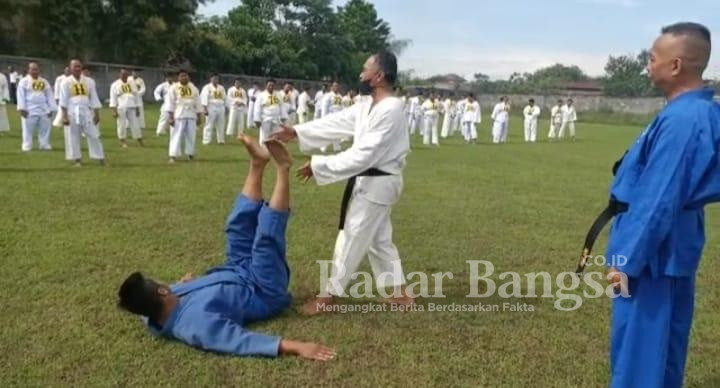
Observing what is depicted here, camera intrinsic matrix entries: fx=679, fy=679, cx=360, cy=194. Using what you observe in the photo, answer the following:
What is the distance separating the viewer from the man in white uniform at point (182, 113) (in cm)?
1371

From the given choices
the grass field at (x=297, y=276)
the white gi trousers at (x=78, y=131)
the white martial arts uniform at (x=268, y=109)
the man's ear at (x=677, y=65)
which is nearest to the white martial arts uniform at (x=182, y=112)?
the grass field at (x=297, y=276)

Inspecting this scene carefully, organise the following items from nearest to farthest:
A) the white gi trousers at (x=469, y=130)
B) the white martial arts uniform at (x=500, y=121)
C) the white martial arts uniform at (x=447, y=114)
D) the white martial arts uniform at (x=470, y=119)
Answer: the white martial arts uniform at (x=470, y=119), the white martial arts uniform at (x=500, y=121), the white gi trousers at (x=469, y=130), the white martial arts uniform at (x=447, y=114)

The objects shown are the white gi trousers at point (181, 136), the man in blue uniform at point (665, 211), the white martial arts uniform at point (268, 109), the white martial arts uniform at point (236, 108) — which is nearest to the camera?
the man in blue uniform at point (665, 211)

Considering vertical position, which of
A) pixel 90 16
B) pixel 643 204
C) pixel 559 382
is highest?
pixel 90 16

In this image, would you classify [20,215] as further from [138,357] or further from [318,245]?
[138,357]

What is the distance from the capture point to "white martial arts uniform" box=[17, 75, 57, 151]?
46.8 ft

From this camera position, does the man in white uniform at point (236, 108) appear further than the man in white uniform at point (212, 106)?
Yes

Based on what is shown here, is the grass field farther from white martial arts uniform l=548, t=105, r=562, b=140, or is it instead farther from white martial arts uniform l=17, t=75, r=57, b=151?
white martial arts uniform l=548, t=105, r=562, b=140

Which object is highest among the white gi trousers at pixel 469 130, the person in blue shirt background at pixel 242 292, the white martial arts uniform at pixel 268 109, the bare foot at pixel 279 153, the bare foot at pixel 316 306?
the white martial arts uniform at pixel 268 109

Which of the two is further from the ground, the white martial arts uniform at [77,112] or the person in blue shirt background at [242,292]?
the white martial arts uniform at [77,112]

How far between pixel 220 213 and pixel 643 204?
6.46m

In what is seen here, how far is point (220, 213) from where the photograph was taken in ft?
28.4

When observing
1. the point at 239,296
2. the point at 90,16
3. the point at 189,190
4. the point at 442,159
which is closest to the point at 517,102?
the point at 90,16

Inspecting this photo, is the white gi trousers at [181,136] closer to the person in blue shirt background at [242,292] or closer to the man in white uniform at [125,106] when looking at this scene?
the man in white uniform at [125,106]
